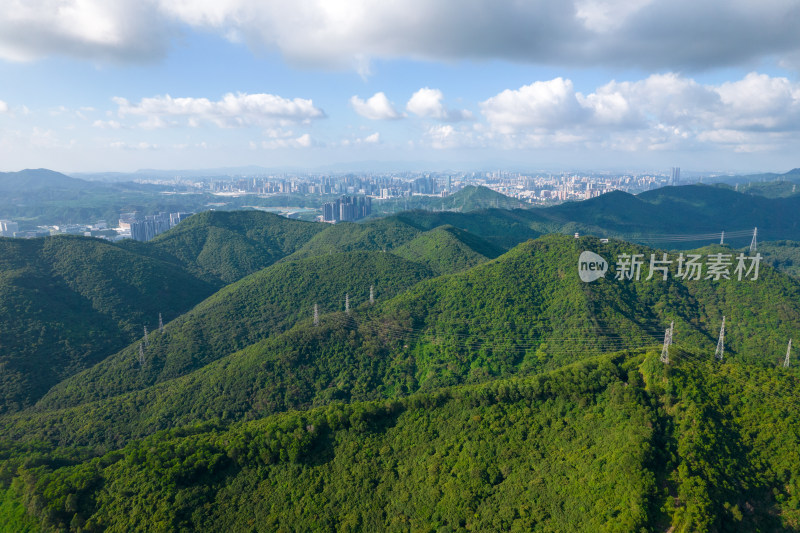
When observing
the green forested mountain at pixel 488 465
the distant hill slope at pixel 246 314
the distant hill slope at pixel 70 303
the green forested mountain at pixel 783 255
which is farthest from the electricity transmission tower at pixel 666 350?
the green forested mountain at pixel 783 255

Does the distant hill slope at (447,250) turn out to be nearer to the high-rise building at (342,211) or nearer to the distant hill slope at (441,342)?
the distant hill slope at (441,342)

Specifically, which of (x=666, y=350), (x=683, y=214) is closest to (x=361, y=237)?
(x=666, y=350)

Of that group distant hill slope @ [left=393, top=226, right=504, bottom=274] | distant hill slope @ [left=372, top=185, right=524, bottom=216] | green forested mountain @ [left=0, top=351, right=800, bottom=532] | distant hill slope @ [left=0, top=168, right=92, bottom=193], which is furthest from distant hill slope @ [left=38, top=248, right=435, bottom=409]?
distant hill slope @ [left=0, top=168, right=92, bottom=193]

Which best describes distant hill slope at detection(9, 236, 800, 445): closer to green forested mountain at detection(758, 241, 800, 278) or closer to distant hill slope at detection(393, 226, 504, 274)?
distant hill slope at detection(393, 226, 504, 274)

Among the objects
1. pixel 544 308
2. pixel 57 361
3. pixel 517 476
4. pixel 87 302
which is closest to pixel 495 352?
pixel 544 308

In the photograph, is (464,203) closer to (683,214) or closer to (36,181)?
(683,214)

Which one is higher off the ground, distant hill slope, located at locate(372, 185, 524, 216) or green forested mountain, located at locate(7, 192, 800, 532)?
distant hill slope, located at locate(372, 185, 524, 216)

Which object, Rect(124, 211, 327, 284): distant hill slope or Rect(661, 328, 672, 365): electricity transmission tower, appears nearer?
Rect(661, 328, 672, 365): electricity transmission tower
